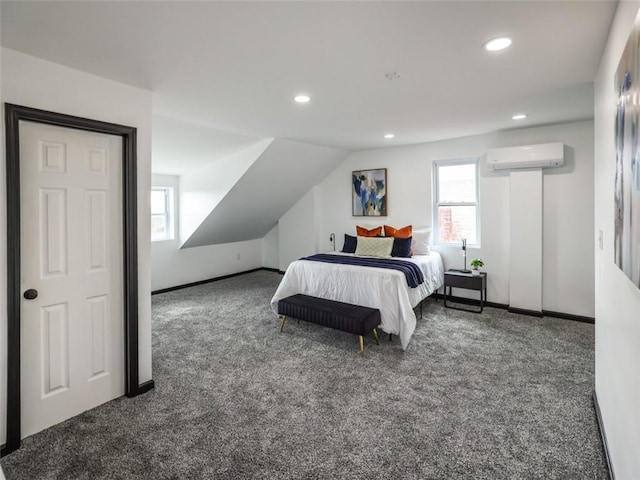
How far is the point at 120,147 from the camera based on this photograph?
2559 mm

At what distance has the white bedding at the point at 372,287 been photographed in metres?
3.54

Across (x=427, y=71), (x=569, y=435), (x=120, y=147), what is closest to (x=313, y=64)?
(x=427, y=71)

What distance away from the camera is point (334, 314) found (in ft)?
11.3

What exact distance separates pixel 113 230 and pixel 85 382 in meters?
1.09

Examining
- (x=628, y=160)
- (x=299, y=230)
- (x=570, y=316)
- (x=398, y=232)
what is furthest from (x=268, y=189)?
(x=628, y=160)

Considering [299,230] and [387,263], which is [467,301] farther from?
[299,230]

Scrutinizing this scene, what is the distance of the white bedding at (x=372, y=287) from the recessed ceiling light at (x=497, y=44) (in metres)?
2.23

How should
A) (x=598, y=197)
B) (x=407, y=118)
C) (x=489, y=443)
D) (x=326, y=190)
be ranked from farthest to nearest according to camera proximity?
(x=326, y=190) → (x=407, y=118) → (x=598, y=197) → (x=489, y=443)

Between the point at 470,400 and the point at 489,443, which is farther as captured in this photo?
the point at 470,400

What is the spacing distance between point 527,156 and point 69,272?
4812 millimetres

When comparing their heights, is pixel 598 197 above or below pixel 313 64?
below

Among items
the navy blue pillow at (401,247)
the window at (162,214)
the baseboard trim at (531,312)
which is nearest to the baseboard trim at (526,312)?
the baseboard trim at (531,312)

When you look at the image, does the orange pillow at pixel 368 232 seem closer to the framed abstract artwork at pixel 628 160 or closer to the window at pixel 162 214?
the window at pixel 162 214

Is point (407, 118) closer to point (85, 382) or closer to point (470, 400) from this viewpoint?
point (470, 400)
